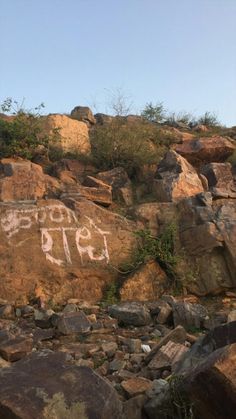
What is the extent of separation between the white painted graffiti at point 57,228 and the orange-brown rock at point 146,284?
523mm

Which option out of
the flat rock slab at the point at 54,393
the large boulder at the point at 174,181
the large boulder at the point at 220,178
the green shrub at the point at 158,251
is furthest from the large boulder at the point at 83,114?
the flat rock slab at the point at 54,393

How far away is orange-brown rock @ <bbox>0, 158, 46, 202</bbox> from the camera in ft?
23.1

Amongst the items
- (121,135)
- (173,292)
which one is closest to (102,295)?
(173,292)

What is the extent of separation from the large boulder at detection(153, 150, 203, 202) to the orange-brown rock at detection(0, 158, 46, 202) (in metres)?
2.01

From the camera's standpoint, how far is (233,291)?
6.55 metres

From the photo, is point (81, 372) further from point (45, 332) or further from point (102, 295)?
point (102, 295)

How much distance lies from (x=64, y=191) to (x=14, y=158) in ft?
5.10

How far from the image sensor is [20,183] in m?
7.18

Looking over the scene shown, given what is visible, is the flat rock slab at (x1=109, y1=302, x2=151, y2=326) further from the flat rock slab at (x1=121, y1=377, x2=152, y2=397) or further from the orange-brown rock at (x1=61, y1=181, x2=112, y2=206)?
the orange-brown rock at (x1=61, y1=181, x2=112, y2=206)

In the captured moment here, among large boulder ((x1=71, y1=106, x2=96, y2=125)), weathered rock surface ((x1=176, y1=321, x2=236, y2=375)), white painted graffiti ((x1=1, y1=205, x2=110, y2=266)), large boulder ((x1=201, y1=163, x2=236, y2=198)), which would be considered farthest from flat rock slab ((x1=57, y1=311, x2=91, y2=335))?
large boulder ((x1=71, y1=106, x2=96, y2=125))

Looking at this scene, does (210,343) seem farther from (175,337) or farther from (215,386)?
(175,337)

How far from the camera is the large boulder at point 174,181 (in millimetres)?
7828

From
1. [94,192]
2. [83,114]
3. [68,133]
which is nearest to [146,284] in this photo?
[94,192]

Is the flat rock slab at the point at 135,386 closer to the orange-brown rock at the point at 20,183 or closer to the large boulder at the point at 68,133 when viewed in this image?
the orange-brown rock at the point at 20,183
